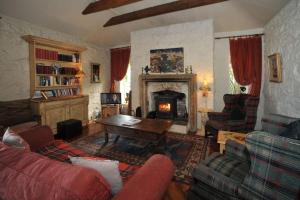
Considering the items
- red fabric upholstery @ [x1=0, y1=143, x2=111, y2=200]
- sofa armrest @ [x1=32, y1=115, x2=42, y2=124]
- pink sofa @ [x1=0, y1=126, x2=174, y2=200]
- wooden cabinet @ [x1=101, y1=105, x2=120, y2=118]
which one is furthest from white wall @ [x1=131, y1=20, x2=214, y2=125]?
red fabric upholstery @ [x1=0, y1=143, x2=111, y2=200]

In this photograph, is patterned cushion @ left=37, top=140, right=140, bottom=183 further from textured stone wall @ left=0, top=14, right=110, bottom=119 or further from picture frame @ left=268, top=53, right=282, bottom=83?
picture frame @ left=268, top=53, right=282, bottom=83

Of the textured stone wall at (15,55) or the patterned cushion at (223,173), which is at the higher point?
the textured stone wall at (15,55)

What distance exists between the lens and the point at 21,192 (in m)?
1.03

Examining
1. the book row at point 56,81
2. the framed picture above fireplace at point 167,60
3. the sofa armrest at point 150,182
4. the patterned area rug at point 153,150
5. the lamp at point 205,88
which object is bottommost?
the patterned area rug at point 153,150

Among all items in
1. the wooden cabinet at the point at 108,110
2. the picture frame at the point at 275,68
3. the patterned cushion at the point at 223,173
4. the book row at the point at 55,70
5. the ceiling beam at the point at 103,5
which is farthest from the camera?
the wooden cabinet at the point at 108,110

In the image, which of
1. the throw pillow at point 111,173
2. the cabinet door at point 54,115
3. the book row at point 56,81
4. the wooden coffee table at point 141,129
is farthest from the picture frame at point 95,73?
the throw pillow at point 111,173

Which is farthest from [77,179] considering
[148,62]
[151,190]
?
[148,62]

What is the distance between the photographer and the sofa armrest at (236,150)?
85.5 inches

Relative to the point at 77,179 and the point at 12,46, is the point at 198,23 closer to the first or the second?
the point at 12,46

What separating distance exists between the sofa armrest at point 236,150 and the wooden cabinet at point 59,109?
4.09 metres

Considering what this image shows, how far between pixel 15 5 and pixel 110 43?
325 cm

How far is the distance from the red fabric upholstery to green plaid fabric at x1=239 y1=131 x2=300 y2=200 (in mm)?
1205

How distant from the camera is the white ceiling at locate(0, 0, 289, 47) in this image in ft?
12.4

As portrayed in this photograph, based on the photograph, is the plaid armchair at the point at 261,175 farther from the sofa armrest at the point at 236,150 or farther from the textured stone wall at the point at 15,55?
the textured stone wall at the point at 15,55
